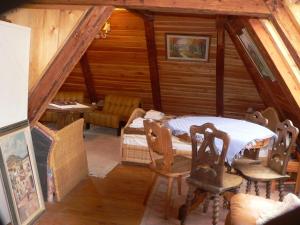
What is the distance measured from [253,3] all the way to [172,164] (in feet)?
5.82

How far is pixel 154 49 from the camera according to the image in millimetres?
6555

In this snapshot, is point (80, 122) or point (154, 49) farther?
point (154, 49)

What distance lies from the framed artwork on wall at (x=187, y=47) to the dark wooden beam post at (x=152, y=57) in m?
0.29

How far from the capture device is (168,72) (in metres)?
6.98

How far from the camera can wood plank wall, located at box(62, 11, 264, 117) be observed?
242 inches

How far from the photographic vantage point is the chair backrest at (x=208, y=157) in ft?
9.84

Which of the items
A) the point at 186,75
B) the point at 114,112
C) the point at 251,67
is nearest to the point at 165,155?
the point at 251,67

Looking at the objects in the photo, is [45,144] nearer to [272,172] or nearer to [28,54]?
[28,54]

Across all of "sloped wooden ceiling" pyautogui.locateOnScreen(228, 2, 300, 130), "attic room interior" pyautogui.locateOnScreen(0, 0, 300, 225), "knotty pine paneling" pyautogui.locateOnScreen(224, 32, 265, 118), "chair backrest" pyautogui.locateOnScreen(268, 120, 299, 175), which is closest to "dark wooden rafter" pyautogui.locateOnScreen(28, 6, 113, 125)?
"attic room interior" pyautogui.locateOnScreen(0, 0, 300, 225)

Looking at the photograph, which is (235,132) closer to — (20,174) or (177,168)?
(177,168)

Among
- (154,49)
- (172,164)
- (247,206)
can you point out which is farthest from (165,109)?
(247,206)

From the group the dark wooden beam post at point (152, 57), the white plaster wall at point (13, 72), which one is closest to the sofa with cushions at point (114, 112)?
the dark wooden beam post at point (152, 57)

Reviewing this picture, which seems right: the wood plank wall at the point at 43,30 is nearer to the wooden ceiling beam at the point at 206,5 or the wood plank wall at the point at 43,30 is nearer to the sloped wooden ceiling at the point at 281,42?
the wooden ceiling beam at the point at 206,5

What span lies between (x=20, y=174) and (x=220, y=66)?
433cm
